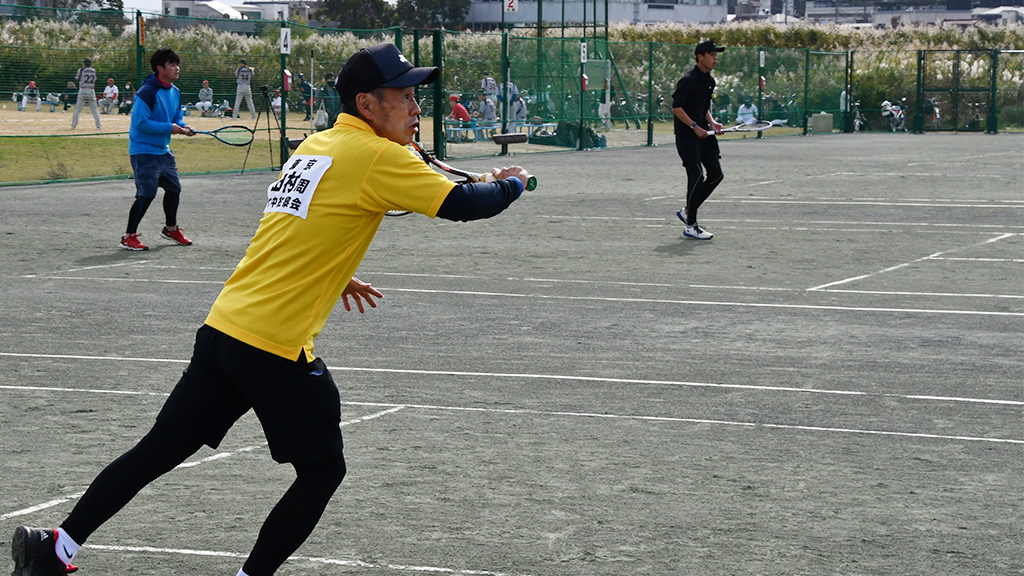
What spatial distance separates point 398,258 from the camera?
45.3ft

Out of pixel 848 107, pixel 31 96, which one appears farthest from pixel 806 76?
pixel 31 96

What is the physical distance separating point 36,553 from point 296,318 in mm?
1150

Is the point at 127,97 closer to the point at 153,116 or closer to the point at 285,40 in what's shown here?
the point at 285,40

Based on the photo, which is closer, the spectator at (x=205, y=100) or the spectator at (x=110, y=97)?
the spectator at (x=110, y=97)

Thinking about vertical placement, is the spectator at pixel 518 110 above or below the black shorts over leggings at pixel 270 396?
above

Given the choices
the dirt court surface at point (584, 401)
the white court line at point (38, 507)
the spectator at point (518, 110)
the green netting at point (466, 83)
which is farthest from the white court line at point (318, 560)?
the spectator at point (518, 110)

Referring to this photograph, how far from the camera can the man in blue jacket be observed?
45.5 ft

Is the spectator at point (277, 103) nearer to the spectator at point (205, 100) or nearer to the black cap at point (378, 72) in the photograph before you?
the spectator at point (205, 100)

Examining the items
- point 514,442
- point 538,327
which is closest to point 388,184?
point 514,442

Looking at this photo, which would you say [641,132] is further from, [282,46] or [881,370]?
[881,370]

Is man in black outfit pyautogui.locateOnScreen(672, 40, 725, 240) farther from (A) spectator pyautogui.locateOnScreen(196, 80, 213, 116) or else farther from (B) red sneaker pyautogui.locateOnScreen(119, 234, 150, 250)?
(A) spectator pyautogui.locateOnScreen(196, 80, 213, 116)

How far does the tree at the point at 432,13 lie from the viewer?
3688 inches

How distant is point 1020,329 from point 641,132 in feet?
94.5

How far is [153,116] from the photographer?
46.0 ft
